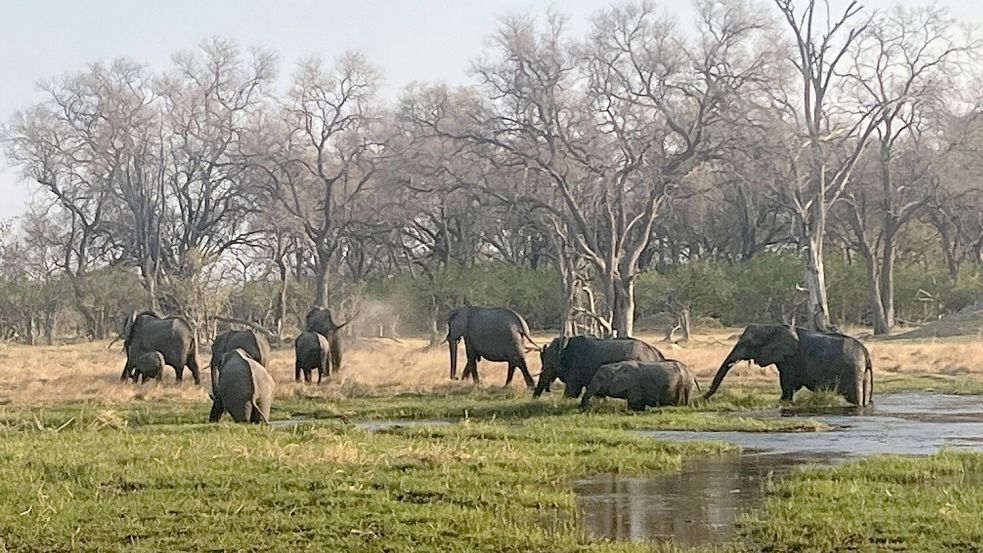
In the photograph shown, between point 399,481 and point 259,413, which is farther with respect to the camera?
point 259,413

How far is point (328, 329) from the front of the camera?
1265 inches

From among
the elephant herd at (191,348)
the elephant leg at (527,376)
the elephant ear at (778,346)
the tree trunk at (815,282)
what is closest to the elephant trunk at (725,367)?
the elephant ear at (778,346)

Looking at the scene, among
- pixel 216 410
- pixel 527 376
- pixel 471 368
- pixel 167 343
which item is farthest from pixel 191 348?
pixel 216 410

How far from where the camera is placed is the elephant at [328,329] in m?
31.9

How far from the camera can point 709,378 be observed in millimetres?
30359

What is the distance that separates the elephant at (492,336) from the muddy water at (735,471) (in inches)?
321

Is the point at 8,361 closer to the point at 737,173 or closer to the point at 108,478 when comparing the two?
the point at 737,173

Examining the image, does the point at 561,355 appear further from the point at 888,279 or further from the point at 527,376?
the point at 888,279

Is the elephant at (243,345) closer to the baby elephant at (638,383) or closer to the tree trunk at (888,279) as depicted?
the baby elephant at (638,383)

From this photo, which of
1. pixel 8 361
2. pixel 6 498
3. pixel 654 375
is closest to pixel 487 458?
pixel 6 498

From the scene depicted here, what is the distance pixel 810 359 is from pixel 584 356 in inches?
170

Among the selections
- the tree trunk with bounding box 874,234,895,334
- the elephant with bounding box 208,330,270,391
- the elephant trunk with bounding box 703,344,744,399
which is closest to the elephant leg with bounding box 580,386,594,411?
the elephant trunk with bounding box 703,344,744,399

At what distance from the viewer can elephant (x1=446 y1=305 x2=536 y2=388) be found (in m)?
29.0

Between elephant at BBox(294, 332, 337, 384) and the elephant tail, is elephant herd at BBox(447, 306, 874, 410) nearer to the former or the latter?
the elephant tail
